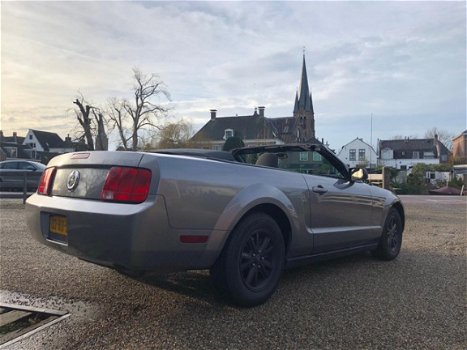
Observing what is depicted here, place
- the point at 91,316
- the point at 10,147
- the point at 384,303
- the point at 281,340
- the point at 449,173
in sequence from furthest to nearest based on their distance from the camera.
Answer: the point at 10,147 < the point at 449,173 < the point at 384,303 < the point at 91,316 < the point at 281,340

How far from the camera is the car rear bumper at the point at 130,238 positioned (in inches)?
104

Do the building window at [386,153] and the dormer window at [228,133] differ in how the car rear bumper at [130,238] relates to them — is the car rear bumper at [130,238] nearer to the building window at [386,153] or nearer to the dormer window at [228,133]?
the dormer window at [228,133]

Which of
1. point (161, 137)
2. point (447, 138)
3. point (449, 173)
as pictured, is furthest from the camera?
point (447, 138)

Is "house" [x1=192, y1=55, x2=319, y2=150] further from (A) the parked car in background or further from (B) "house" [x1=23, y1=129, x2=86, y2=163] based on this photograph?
(A) the parked car in background

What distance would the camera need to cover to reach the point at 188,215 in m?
2.85

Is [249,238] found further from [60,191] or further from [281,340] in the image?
[60,191]

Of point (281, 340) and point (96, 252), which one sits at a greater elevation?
point (96, 252)

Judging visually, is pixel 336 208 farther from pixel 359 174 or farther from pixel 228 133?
pixel 228 133

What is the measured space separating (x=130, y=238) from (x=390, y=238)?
12.4ft

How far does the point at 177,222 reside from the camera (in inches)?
110

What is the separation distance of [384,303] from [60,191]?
283cm

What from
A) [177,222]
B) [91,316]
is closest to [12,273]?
[91,316]

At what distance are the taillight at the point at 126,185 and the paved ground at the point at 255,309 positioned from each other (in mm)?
922

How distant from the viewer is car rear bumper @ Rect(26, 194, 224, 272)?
2648 millimetres
